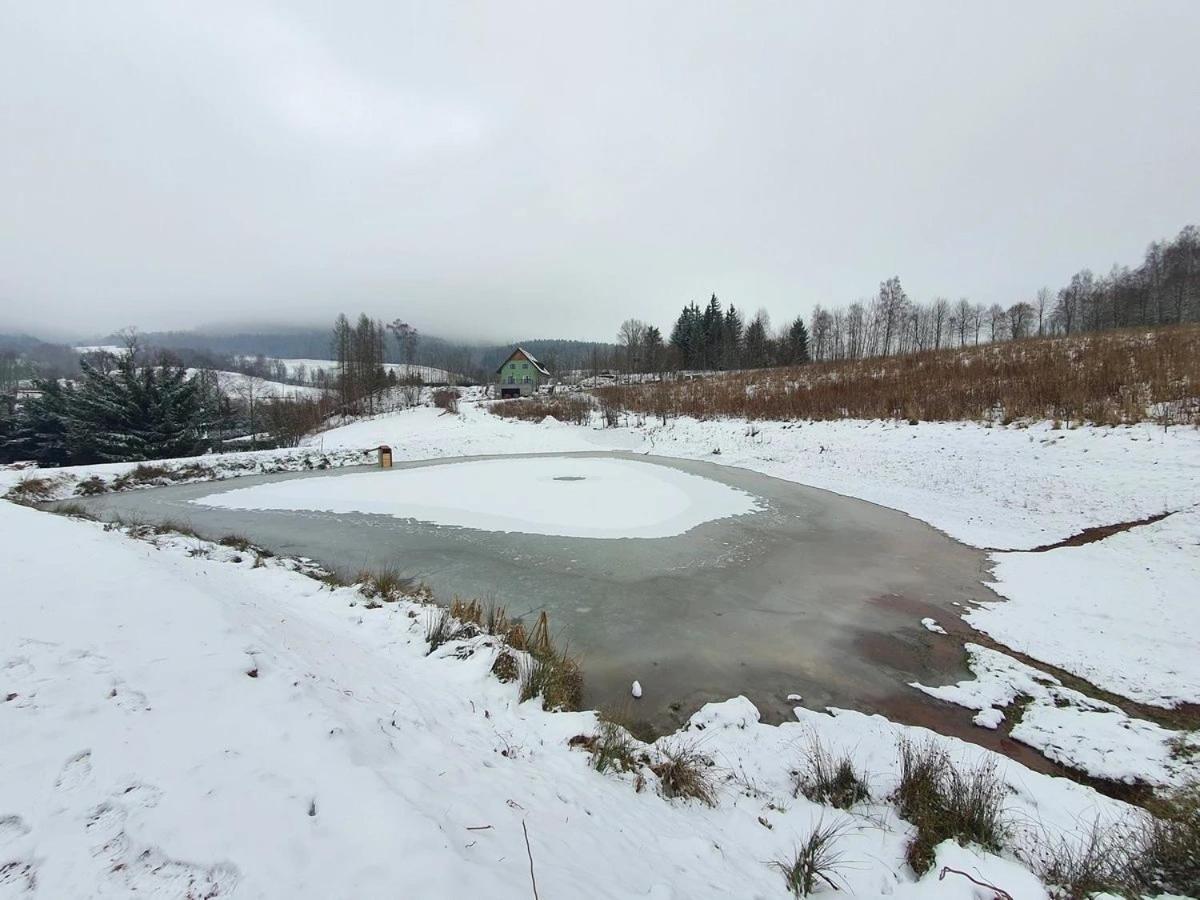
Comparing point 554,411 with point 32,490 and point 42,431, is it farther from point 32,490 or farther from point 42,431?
point 42,431

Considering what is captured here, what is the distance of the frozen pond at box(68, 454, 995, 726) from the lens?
465 cm

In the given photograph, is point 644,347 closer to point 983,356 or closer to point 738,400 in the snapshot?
point 738,400

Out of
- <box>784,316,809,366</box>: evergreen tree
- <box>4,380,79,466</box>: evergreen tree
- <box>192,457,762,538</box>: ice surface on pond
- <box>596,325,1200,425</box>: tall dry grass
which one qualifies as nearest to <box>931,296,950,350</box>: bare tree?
<box>784,316,809,366</box>: evergreen tree

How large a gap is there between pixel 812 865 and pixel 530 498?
9.91 m

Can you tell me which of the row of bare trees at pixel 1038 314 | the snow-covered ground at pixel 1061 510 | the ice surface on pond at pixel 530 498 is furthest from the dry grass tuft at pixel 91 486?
→ the row of bare trees at pixel 1038 314

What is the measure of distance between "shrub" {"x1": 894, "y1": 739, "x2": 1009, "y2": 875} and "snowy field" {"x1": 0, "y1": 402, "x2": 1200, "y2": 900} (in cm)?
10

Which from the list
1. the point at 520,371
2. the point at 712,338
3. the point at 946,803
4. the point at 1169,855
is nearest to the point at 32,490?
the point at 946,803

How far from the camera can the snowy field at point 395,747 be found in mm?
1827

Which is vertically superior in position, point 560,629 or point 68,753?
point 68,753

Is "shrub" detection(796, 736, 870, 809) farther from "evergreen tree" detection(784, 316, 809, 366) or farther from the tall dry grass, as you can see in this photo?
"evergreen tree" detection(784, 316, 809, 366)

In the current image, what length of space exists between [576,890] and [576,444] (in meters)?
21.8

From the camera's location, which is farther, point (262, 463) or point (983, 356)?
point (983, 356)

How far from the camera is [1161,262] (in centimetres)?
4344

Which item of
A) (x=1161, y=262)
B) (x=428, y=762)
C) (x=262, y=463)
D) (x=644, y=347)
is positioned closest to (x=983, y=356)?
(x=428, y=762)
